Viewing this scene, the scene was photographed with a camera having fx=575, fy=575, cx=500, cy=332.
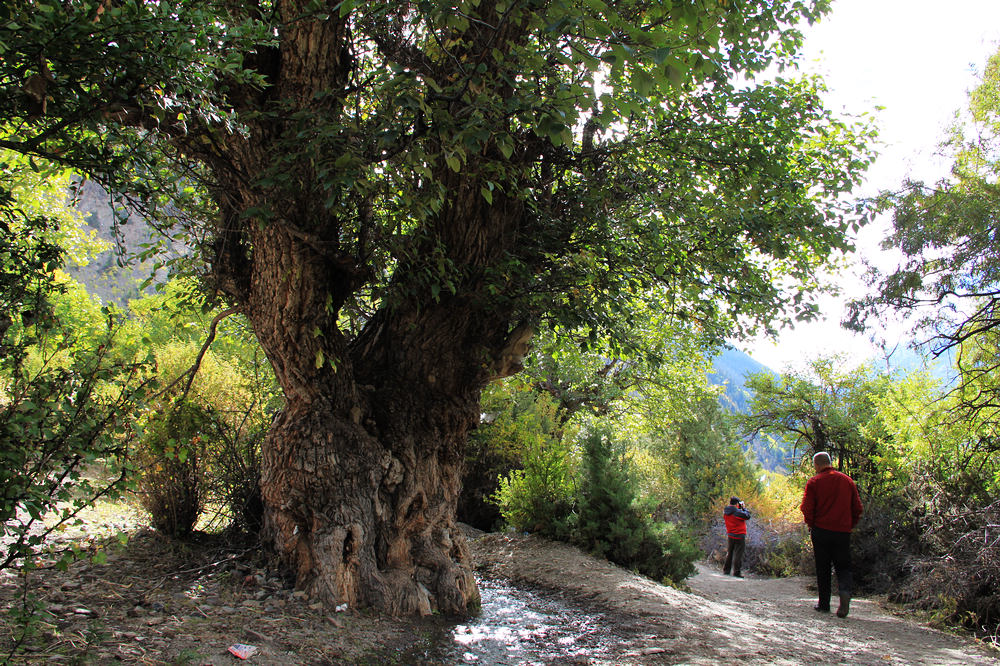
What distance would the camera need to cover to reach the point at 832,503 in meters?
6.50

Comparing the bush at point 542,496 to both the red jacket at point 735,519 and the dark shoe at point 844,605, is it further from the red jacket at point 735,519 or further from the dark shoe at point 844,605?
the red jacket at point 735,519

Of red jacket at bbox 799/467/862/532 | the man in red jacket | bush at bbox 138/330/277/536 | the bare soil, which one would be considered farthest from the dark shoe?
bush at bbox 138/330/277/536

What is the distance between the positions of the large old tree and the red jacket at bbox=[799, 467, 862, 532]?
1989 millimetres

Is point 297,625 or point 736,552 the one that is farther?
point 736,552

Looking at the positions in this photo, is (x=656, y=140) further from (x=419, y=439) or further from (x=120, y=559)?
(x=120, y=559)

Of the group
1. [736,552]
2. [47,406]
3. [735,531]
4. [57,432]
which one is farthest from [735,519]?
[47,406]

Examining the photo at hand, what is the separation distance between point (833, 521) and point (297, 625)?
572 centimetres

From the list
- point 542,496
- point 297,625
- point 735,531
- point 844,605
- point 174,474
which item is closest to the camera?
point 297,625

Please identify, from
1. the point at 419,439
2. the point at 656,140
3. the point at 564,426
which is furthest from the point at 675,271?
the point at 564,426

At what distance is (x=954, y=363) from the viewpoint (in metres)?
7.35

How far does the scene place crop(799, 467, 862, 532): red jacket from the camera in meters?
6.43

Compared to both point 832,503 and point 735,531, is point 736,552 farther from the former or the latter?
point 832,503

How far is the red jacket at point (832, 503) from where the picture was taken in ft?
21.1

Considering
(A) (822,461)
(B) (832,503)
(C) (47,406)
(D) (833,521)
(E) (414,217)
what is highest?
(E) (414,217)
